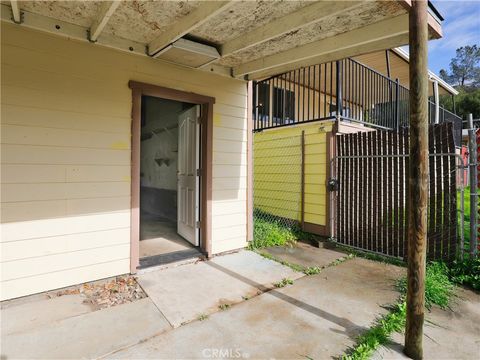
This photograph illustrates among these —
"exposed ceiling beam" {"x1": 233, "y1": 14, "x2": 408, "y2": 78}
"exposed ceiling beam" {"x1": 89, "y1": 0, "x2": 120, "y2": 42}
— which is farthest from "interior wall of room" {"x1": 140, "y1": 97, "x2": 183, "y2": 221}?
"exposed ceiling beam" {"x1": 89, "y1": 0, "x2": 120, "y2": 42}

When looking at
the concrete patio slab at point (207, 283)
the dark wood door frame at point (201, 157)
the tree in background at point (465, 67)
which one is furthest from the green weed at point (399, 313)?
the tree in background at point (465, 67)

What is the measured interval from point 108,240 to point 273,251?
2.57 meters

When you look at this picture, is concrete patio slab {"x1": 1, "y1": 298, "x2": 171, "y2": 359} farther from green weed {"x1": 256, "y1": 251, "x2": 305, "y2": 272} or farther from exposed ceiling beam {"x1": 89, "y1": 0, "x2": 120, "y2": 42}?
Answer: exposed ceiling beam {"x1": 89, "y1": 0, "x2": 120, "y2": 42}

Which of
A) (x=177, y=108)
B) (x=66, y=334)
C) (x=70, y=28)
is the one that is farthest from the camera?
(x=177, y=108)

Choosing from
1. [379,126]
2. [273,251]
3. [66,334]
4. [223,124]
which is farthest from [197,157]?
[379,126]

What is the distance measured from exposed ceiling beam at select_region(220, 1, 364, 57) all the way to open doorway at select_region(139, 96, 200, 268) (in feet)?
4.29

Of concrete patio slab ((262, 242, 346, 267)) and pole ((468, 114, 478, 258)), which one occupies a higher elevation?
pole ((468, 114, 478, 258))

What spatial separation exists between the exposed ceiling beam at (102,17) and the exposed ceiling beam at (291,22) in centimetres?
140

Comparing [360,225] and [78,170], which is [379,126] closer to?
[360,225]

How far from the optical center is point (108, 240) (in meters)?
3.26

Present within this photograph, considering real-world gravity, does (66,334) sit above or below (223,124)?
below

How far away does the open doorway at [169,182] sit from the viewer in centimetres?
427

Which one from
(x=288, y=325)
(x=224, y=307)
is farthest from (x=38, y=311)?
(x=288, y=325)

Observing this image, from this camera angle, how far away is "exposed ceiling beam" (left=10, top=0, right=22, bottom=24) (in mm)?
2416
